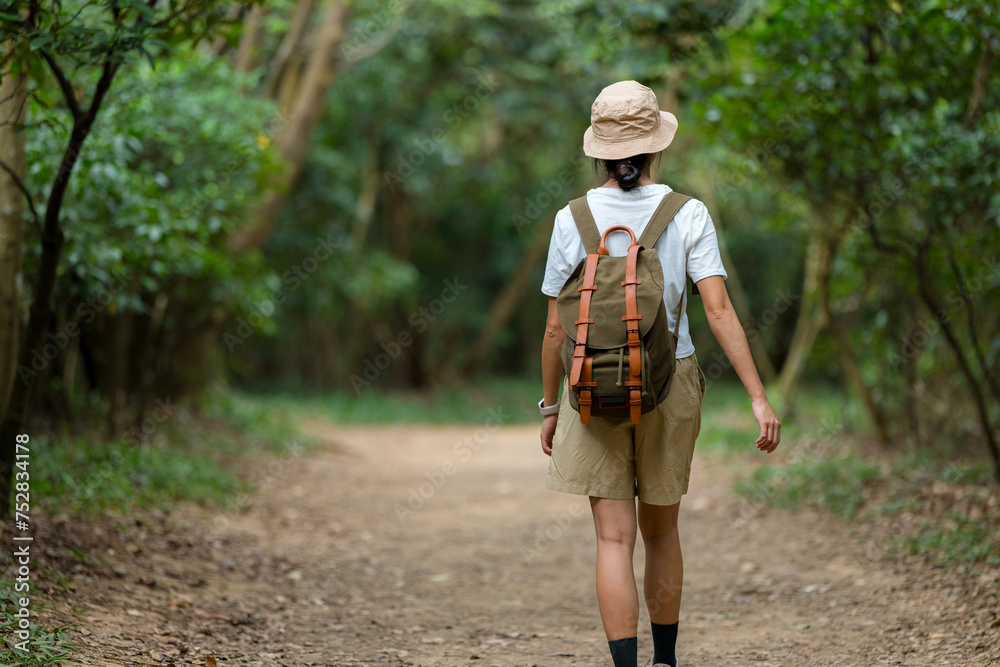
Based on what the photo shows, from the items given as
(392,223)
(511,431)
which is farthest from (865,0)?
(392,223)

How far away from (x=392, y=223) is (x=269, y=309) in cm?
901

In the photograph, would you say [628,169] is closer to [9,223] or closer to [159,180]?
[9,223]

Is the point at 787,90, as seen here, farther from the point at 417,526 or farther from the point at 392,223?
the point at 392,223

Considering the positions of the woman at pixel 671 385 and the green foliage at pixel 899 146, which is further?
the green foliage at pixel 899 146

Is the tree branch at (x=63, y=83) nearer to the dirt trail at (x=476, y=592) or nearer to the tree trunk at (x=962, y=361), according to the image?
the dirt trail at (x=476, y=592)

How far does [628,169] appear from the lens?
277cm

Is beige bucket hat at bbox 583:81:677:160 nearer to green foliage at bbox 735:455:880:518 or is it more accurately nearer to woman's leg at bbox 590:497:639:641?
woman's leg at bbox 590:497:639:641

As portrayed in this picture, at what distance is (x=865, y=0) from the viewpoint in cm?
505

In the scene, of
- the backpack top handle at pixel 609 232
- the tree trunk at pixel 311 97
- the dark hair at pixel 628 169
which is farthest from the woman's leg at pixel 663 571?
the tree trunk at pixel 311 97

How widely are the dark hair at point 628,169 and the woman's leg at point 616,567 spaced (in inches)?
37.4

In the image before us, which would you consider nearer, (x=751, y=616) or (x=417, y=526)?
(x=751, y=616)

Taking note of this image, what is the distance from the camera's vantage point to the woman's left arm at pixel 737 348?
268cm

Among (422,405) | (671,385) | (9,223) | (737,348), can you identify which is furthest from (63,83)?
(422,405)

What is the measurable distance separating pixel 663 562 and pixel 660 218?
108 centimetres
